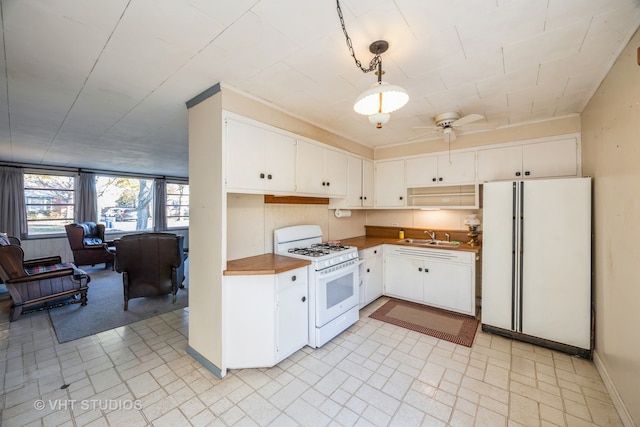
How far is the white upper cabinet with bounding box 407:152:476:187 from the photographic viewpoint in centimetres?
360

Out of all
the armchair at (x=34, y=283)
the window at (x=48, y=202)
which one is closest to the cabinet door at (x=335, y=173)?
the armchair at (x=34, y=283)

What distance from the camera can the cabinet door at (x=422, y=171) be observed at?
12.7 ft

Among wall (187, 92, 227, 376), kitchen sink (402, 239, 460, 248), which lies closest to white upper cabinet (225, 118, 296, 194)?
wall (187, 92, 227, 376)

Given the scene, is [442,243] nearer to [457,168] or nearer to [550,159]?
[457,168]

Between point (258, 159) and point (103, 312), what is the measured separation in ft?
11.1

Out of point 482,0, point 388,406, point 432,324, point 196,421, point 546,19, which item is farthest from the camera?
point 432,324

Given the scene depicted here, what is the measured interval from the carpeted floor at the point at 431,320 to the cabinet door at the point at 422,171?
187 cm

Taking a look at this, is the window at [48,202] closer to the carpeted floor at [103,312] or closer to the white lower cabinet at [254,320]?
the carpeted floor at [103,312]

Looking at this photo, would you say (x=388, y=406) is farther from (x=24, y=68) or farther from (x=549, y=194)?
(x=24, y=68)

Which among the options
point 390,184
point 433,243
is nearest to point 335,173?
point 390,184

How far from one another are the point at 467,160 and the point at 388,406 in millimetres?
3225

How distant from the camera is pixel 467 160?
3.61 metres

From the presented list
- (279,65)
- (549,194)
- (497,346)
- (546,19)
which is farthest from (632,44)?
(497,346)

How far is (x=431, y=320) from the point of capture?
3.25m
